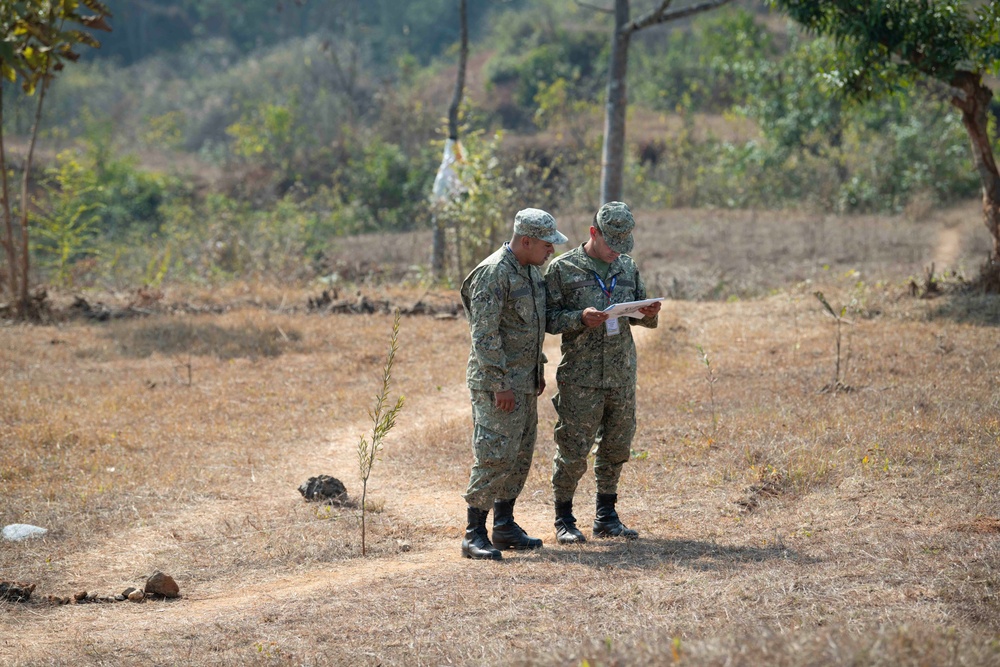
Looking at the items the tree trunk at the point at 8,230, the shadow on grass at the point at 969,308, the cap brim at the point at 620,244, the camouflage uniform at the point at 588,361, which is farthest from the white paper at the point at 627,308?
the tree trunk at the point at 8,230

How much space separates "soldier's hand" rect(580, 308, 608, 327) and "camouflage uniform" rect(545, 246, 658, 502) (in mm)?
126

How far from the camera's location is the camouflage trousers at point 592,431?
5.14 metres

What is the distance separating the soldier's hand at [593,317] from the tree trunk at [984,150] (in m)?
6.89

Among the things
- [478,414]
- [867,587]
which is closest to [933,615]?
[867,587]

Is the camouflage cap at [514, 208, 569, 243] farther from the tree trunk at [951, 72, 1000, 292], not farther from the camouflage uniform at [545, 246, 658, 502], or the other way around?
the tree trunk at [951, 72, 1000, 292]

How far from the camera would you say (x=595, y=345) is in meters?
5.10

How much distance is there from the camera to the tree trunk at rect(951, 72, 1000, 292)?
10.1 m

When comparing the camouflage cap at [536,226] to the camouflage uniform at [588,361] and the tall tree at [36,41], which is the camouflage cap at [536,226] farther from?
the tall tree at [36,41]

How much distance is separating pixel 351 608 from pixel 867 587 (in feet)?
7.11

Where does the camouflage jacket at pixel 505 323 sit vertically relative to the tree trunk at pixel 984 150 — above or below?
below

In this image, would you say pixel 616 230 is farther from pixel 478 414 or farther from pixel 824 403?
pixel 824 403

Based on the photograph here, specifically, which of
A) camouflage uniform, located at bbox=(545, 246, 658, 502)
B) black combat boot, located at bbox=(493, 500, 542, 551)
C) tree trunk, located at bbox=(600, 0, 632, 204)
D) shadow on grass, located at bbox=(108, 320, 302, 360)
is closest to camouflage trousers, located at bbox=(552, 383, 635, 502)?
camouflage uniform, located at bbox=(545, 246, 658, 502)

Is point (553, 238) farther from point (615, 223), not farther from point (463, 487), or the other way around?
point (463, 487)

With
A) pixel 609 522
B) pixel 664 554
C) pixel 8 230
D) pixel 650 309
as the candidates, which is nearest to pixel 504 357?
pixel 650 309
